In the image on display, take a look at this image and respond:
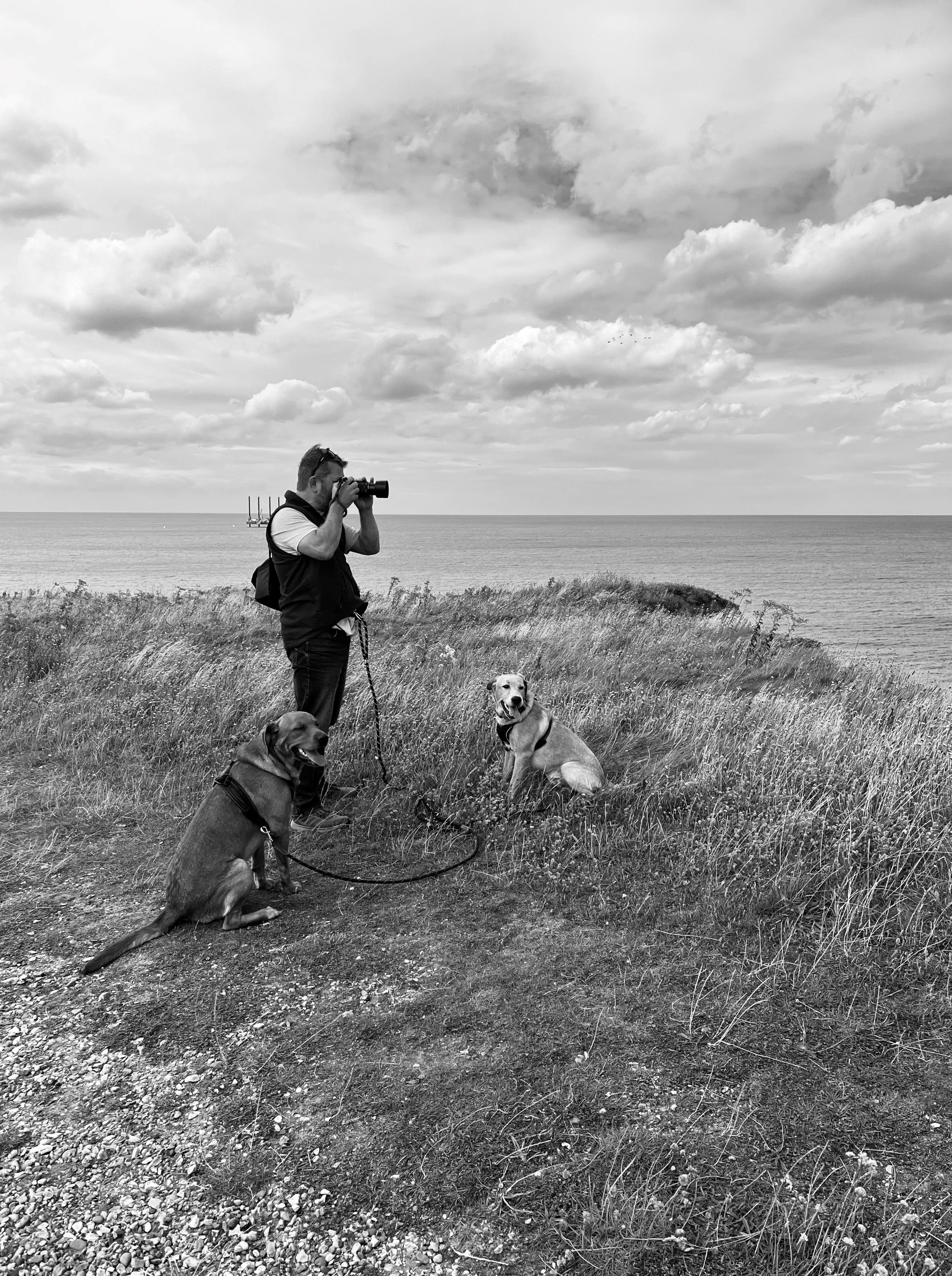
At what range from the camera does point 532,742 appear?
22.0 feet

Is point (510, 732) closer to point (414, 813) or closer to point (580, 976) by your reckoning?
point (414, 813)

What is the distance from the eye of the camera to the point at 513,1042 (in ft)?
11.4

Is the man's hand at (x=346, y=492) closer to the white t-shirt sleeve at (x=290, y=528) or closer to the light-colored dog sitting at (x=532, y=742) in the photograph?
the white t-shirt sleeve at (x=290, y=528)

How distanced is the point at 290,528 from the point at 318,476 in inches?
20.2

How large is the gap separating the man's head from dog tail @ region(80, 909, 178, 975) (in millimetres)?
3182

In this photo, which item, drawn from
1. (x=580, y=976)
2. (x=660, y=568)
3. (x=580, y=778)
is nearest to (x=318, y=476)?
(x=580, y=778)

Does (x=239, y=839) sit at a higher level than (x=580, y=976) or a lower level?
higher

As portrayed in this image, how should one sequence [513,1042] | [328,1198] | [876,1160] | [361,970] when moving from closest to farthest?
[328,1198] < [876,1160] < [513,1042] < [361,970]

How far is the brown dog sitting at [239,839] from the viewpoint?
14.7ft

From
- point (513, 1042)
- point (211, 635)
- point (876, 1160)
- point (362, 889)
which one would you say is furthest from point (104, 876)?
point (211, 635)

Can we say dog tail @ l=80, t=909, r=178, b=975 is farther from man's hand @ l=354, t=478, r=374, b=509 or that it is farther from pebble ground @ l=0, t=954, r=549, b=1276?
man's hand @ l=354, t=478, r=374, b=509

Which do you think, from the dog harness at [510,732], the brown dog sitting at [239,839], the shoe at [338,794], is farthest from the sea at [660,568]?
the brown dog sitting at [239,839]

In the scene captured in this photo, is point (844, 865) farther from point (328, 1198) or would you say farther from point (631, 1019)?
point (328, 1198)

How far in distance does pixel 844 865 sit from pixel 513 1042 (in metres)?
2.93
